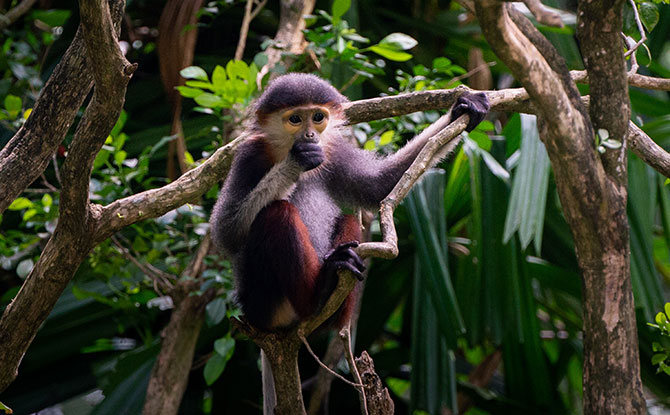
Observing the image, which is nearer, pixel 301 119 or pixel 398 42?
pixel 301 119

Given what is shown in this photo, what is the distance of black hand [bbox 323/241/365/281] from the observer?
2801 millimetres

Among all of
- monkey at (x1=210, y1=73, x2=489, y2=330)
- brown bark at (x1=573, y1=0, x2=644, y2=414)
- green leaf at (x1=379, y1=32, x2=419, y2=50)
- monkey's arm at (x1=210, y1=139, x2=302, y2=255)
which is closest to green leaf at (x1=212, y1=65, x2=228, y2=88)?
monkey at (x1=210, y1=73, x2=489, y2=330)

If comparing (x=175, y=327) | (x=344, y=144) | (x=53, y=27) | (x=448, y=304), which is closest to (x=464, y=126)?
(x=344, y=144)

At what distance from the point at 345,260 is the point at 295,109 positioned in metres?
0.74

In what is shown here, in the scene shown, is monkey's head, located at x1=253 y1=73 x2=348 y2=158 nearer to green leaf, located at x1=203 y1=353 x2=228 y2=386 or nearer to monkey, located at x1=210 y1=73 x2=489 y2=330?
monkey, located at x1=210 y1=73 x2=489 y2=330

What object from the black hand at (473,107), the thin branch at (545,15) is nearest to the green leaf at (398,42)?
the black hand at (473,107)

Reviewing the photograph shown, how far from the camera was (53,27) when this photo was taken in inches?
201

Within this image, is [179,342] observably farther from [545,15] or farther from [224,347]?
[545,15]

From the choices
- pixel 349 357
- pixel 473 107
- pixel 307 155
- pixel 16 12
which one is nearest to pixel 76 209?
pixel 307 155

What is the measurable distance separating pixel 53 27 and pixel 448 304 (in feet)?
11.1

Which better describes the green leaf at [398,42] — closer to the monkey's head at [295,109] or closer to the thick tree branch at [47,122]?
the monkey's head at [295,109]

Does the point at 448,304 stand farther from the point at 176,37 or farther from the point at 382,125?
the point at 176,37

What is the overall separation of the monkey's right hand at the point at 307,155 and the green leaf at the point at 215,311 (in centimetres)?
103

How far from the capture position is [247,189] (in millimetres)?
3121
